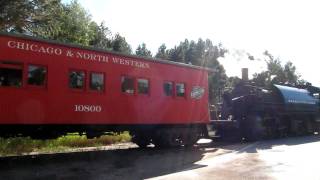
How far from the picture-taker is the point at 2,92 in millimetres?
12336

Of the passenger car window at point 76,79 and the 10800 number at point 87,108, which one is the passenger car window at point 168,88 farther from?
the passenger car window at point 76,79

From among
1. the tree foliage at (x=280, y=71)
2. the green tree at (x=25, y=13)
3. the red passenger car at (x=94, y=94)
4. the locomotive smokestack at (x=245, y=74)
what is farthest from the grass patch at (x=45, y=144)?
the tree foliage at (x=280, y=71)

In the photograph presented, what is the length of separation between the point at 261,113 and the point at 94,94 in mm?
11962

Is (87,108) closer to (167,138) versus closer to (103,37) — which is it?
(167,138)

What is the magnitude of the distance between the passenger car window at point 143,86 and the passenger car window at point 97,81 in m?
1.79

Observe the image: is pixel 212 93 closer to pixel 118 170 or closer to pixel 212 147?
pixel 212 147

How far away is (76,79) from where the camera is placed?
560 inches

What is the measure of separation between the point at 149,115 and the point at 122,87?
167cm

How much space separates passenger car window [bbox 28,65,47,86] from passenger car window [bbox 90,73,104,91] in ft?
5.90

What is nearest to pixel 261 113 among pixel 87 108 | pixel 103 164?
pixel 87 108

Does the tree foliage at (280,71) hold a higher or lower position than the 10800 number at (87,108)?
higher

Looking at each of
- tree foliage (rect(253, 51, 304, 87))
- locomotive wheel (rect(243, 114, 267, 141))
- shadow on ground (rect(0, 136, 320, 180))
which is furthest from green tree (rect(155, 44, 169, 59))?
shadow on ground (rect(0, 136, 320, 180))

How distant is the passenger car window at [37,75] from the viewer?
1304 cm

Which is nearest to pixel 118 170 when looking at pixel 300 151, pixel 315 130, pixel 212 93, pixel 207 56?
pixel 300 151
